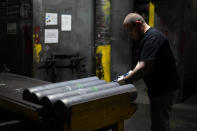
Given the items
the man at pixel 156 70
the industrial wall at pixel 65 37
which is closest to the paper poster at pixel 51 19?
the industrial wall at pixel 65 37

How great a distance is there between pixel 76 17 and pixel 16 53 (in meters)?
1.56

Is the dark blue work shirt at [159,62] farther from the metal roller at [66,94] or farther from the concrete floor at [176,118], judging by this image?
the concrete floor at [176,118]

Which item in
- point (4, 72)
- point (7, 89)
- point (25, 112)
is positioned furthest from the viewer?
point (4, 72)

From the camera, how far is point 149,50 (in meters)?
3.11

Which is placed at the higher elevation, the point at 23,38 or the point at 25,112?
the point at 23,38

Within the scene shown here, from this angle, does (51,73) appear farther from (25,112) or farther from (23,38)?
(25,112)

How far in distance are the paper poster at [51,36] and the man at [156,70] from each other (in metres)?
2.77

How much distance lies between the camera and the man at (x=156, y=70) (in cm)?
312

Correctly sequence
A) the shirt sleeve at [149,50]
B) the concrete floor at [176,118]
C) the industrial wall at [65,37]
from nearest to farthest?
the shirt sleeve at [149,50] < the concrete floor at [176,118] < the industrial wall at [65,37]

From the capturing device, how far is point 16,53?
19.1ft

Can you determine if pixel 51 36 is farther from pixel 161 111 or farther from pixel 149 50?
pixel 161 111

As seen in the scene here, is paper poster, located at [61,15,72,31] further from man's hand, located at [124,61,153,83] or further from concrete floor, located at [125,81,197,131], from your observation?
man's hand, located at [124,61,153,83]

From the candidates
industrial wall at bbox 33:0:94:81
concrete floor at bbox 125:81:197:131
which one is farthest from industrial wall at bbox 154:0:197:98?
industrial wall at bbox 33:0:94:81

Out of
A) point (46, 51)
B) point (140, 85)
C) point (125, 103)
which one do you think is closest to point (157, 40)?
point (125, 103)
